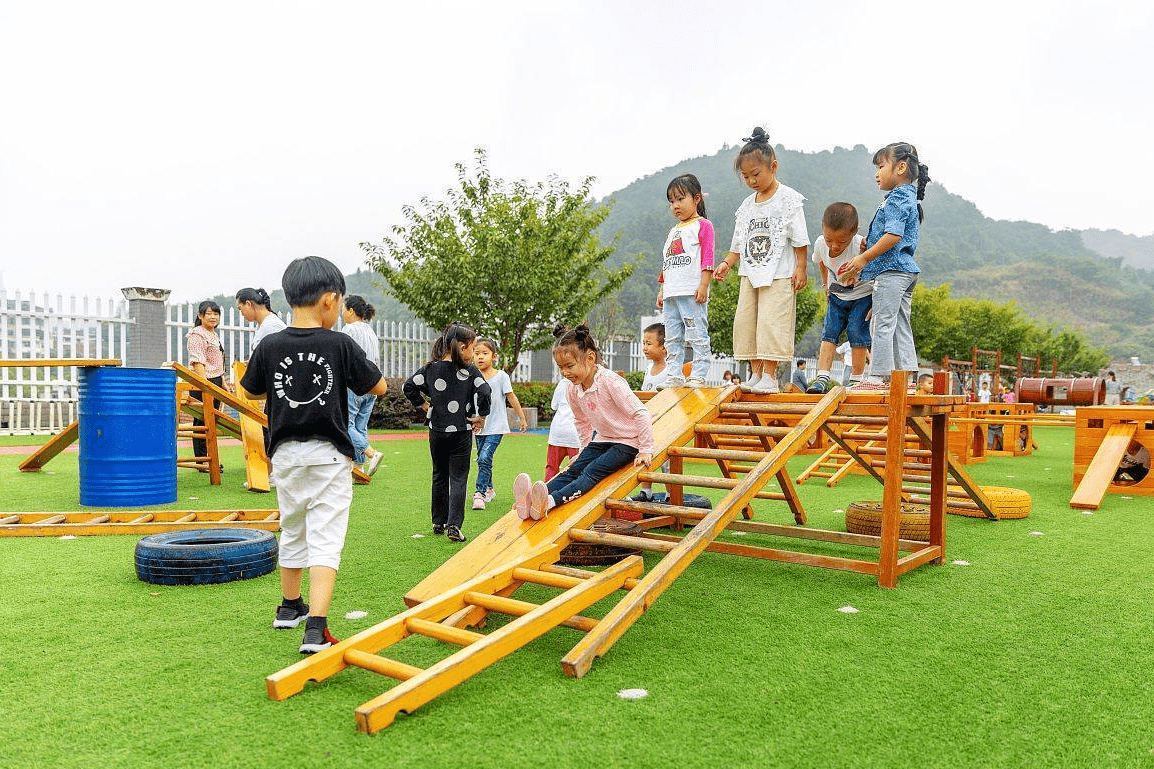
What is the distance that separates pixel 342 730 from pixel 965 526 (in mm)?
5437

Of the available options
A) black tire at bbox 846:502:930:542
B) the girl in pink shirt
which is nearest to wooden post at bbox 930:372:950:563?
black tire at bbox 846:502:930:542

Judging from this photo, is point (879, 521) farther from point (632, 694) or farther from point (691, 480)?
point (632, 694)

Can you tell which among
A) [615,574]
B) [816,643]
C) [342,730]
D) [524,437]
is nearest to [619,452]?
[615,574]

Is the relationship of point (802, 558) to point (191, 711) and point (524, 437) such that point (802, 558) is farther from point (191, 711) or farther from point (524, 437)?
point (524, 437)

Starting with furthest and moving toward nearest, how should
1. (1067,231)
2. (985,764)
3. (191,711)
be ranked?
(1067,231), (191,711), (985,764)

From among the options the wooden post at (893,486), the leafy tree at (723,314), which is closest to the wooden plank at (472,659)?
the wooden post at (893,486)

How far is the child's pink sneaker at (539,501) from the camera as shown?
3.94 meters

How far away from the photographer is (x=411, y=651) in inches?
120

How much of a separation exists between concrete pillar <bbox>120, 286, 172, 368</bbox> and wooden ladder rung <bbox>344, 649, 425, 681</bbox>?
1452cm

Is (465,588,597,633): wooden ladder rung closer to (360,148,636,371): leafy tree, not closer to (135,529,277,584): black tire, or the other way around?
(135,529,277,584): black tire

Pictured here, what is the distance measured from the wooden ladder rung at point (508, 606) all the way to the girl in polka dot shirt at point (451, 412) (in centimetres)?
208

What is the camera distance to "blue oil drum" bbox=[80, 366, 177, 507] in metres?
6.15

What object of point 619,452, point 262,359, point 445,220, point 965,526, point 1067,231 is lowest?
point 965,526

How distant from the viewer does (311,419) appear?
9.93 feet
